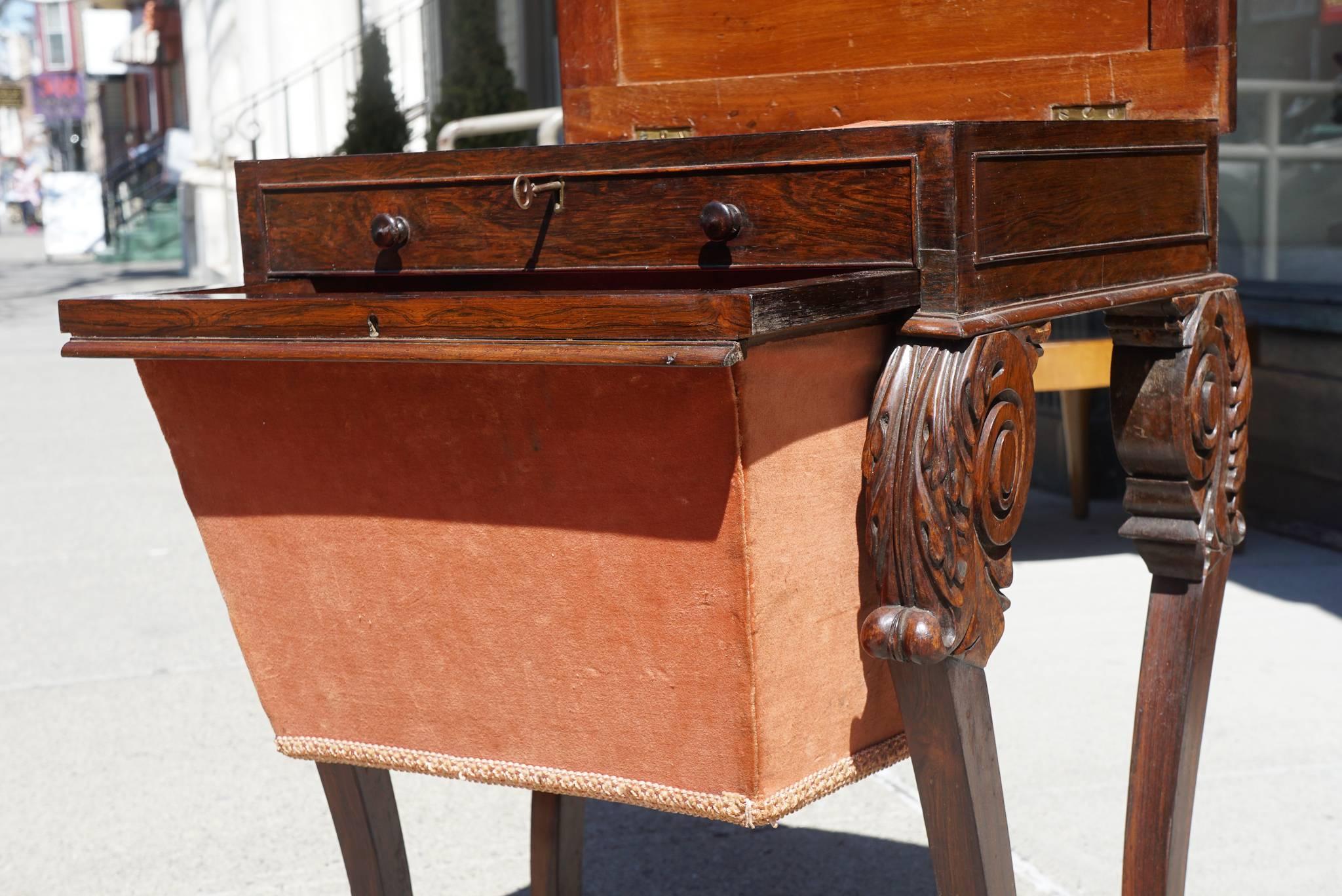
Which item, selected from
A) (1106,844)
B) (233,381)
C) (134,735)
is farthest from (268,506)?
(134,735)

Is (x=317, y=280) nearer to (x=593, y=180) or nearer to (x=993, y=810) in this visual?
(x=593, y=180)

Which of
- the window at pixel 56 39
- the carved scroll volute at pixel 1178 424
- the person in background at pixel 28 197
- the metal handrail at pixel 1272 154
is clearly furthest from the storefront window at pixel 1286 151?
the window at pixel 56 39

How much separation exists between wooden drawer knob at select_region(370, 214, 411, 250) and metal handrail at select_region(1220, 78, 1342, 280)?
13.0 ft

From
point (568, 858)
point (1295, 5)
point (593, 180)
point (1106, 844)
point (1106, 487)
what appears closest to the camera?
point (593, 180)

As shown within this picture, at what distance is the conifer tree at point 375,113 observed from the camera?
32.8 feet

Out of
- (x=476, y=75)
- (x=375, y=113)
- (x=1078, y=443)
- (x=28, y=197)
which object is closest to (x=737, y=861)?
(x=1078, y=443)

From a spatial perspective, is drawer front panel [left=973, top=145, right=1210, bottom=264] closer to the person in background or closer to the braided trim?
Answer: the braided trim

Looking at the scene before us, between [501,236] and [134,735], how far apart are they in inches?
82.9

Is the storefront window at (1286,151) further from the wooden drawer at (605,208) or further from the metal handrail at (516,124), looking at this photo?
the wooden drawer at (605,208)

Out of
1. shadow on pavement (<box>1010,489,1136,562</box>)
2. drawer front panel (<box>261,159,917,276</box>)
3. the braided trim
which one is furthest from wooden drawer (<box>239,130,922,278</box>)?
shadow on pavement (<box>1010,489,1136,562</box>)

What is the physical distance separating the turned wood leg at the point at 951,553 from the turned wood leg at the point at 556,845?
0.81 metres

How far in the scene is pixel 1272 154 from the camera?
5000 millimetres

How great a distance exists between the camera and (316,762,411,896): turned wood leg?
181 cm

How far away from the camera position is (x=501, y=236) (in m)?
1.61
